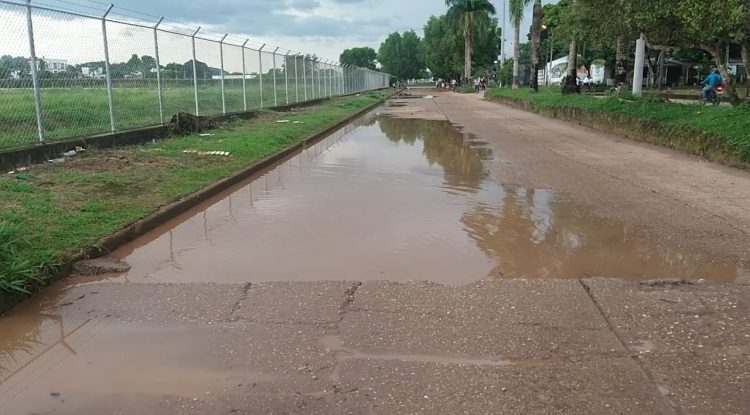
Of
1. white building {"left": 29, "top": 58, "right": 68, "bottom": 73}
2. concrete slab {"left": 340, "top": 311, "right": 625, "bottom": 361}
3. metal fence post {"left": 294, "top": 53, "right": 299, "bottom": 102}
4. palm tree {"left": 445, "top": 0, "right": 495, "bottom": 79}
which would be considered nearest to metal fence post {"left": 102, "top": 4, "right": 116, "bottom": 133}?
white building {"left": 29, "top": 58, "right": 68, "bottom": 73}

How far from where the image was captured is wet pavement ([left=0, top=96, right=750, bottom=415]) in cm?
334

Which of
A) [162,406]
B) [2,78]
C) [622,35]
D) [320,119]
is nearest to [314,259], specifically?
[162,406]

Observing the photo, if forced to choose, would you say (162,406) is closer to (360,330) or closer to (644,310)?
(360,330)

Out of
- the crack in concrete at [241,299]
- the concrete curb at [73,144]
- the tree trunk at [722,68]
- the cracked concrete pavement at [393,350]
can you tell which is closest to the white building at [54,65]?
the concrete curb at [73,144]

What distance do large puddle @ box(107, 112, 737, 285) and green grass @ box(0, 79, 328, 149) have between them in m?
3.50

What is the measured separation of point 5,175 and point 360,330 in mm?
6646

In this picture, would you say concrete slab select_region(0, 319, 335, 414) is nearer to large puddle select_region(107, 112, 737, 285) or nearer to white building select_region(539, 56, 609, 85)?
large puddle select_region(107, 112, 737, 285)

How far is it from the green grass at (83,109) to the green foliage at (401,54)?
11852cm

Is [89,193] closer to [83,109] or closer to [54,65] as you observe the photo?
[54,65]

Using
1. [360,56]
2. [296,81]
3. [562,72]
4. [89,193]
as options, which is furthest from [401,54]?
[89,193]

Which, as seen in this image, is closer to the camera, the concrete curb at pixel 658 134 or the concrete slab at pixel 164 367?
the concrete slab at pixel 164 367

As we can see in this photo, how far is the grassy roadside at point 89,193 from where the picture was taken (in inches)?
200

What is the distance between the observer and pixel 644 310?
14.5 feet

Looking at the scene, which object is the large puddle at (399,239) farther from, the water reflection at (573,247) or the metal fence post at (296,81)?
the metal fence post at (296,81)
